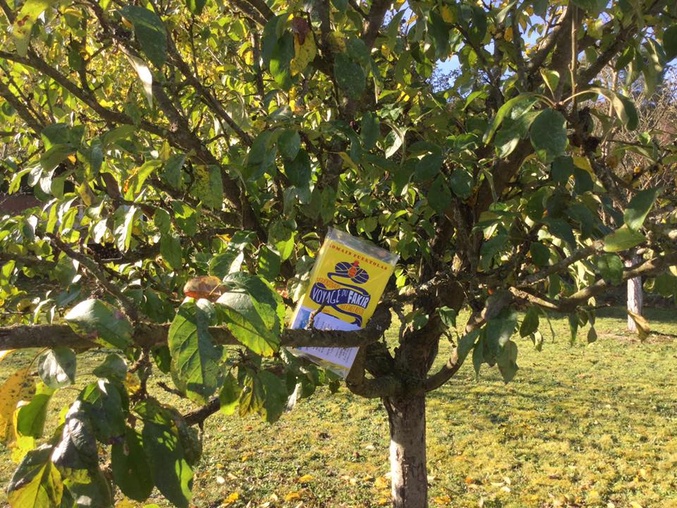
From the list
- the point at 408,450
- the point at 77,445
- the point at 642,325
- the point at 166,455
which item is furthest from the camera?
the point at 408,450

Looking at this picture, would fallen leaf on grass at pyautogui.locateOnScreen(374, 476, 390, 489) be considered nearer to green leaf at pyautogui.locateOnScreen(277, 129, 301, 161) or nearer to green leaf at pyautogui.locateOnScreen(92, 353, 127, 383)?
green leaf at pyautogui.locateOnScreen(277, 129, 301, 161)

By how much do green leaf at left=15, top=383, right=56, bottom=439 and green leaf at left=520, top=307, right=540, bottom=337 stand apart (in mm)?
1200

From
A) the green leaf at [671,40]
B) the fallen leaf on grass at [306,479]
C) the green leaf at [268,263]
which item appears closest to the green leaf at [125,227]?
the green leaf at [268,263]

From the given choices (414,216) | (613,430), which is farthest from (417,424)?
(613,430)

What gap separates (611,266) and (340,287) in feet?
2.06

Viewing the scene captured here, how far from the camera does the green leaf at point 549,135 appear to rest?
111cm

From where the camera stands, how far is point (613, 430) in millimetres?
5230

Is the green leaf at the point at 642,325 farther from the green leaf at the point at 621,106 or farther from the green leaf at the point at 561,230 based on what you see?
the green leaf at the point at 621,106

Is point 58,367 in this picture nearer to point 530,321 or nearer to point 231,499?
point 530,321

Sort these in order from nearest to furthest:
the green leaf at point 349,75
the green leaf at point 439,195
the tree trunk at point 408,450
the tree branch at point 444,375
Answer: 1. the green leaf at point 349,75
2. the green leaf at point 439,195
3. the tree branch at point 444,375
4. the tree trunk at point 408,450

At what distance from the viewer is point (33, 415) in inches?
33.7

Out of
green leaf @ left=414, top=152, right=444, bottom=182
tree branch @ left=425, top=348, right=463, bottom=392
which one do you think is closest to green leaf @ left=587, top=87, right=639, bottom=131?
green leaf @ left=414, top=152, right=444, bottom=182

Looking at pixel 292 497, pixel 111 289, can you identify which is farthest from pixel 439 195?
pixel 292 497

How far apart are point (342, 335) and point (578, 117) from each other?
0.71 metres
